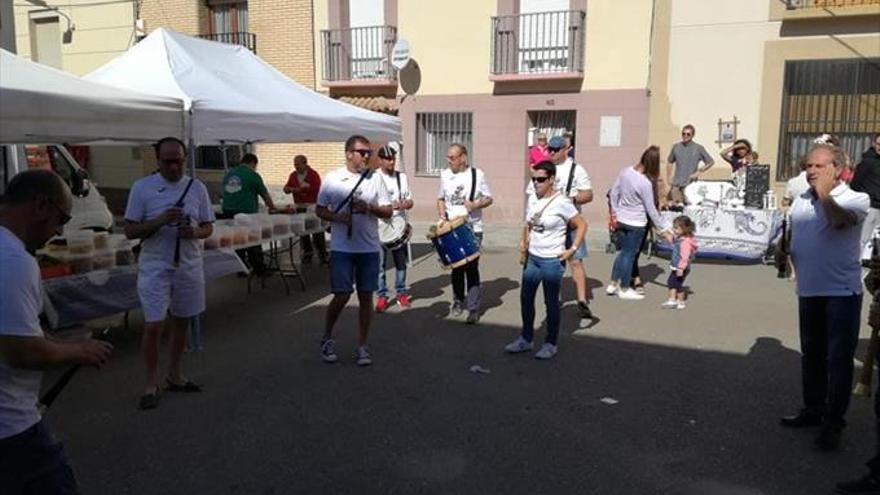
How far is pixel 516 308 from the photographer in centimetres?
754

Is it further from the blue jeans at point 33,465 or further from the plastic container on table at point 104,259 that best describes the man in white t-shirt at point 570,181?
the blue jeans at point 33,465

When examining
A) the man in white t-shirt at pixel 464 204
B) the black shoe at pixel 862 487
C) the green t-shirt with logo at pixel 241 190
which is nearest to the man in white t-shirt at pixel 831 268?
the black shoe at pixel 862 487

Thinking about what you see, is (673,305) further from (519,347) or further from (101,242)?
(101,242)

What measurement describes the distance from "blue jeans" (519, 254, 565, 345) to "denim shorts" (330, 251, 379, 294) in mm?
1198

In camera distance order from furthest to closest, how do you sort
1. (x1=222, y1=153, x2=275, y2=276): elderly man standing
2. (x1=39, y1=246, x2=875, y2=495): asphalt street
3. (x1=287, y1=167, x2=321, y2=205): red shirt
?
(x1=287, y1=167, x2=321, y2=205): red shirt → (x1=222, y1=153, x2=275, y2=276): elderly man standing → (x1=39, y1=246, x2=875, y2=495): asphalt street

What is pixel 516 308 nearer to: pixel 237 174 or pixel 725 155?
pixel 237 174

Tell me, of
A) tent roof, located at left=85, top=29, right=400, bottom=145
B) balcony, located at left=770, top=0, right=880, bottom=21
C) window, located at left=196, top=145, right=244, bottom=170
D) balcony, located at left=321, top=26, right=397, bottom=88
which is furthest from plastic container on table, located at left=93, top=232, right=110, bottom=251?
window, located at left=196, top=145, right=244, bottom=170

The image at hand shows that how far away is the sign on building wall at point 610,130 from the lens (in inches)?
531

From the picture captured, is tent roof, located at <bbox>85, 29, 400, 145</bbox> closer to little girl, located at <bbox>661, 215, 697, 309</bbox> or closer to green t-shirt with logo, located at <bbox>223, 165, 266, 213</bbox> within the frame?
green t-shirt with logo, located at <bbox>223, 165, 266, 213</bbox>

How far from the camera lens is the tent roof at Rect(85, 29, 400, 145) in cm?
646

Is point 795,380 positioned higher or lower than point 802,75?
lower

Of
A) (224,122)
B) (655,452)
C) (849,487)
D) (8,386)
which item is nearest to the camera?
(8,386)

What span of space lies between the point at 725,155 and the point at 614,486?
9.84 metres

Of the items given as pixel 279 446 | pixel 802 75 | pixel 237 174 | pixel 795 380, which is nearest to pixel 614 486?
pixel 279 446
